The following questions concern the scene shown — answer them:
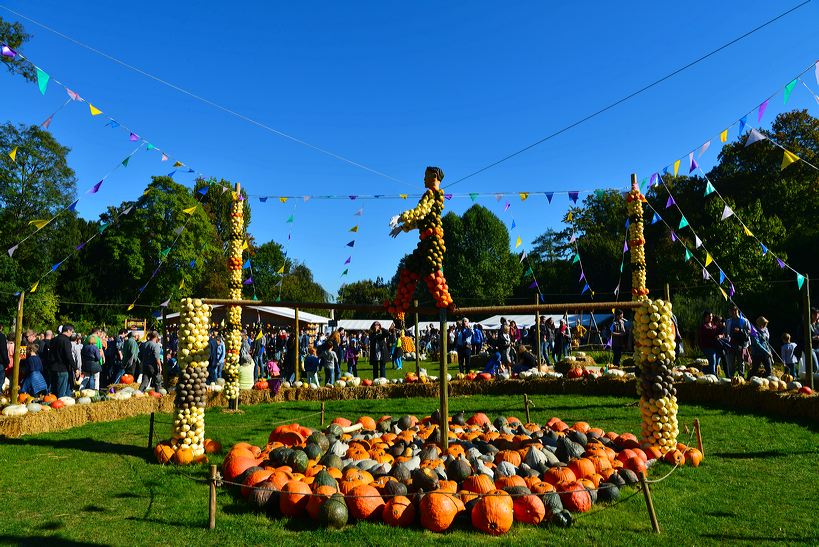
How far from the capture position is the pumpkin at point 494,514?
5234 millimetres

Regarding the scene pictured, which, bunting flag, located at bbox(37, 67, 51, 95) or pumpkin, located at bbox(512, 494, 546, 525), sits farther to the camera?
bunting flag, located at bbox(37, 67, 51, 95)

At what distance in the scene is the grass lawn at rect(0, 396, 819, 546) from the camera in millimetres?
5078

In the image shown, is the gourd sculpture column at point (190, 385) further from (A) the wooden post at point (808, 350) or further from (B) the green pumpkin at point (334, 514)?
(A) the wooden post at point (808, 350)

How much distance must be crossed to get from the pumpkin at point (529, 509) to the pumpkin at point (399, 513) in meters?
1.05

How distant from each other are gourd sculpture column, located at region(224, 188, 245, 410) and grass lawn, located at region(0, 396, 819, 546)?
9.73ft

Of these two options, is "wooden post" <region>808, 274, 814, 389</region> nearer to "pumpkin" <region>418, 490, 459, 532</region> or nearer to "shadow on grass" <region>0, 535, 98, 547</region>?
"pumpkin" <region>418, 490, 459, 532</region>

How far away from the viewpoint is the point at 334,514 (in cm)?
539

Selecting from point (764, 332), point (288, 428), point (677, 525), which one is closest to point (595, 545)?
point (677, 525)

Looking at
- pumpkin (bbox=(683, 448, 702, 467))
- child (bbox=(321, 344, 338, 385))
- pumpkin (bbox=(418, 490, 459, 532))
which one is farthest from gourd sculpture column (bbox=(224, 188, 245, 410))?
pumpkin (bbox=(683, 448, 702, 467))

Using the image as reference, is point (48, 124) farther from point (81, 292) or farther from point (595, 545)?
point (81, 292)

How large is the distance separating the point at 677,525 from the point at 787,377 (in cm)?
961

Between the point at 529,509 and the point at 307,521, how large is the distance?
2.27 meters

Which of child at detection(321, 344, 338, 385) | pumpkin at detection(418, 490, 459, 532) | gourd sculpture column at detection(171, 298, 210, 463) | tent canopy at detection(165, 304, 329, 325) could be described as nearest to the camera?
pumpkin at detection(418, 490, 459, 532)

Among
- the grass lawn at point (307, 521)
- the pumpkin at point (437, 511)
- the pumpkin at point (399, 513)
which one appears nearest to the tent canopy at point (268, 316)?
the grass lawn at point (307, 521)
